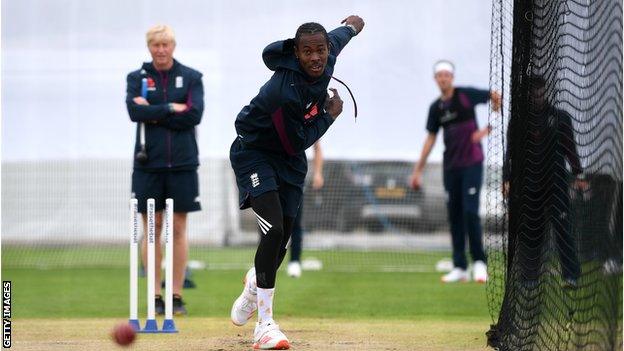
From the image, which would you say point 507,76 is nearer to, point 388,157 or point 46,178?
point 388,157

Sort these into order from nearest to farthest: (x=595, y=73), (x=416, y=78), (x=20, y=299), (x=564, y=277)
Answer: (x=595, y=73), (x=564, y=277), (x=20, y=299), (x=416, y=78)

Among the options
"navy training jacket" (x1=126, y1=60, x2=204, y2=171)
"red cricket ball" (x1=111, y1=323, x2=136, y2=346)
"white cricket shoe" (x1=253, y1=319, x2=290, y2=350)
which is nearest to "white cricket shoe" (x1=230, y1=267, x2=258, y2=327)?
"white cricket shoe" (x1=253, y1=319, x2=290, y2=350)

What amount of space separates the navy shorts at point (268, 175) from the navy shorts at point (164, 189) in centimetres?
220

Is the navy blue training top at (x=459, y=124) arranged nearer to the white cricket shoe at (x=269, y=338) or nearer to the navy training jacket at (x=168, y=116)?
the navy training jacket at (x=168, y=116)

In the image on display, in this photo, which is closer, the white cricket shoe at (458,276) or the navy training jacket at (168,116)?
the navy training jacket at (168,116)

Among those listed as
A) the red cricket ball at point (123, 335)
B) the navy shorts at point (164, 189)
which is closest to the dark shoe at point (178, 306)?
the navy shorts at point (164, 189)

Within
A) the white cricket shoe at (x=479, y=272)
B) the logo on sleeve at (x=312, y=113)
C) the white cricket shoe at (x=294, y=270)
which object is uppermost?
the logo on sleeve at (x=312, y=113)

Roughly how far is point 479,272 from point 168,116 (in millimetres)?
4653

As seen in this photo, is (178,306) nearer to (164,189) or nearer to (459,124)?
(164,189)

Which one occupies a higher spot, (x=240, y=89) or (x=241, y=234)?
(x=240, y=89)

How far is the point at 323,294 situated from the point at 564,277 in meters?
5.01

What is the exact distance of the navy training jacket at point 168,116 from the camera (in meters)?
9.61

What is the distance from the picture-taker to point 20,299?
36.9 feet

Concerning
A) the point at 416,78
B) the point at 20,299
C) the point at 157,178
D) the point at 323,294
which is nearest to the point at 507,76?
the point at 157,178
